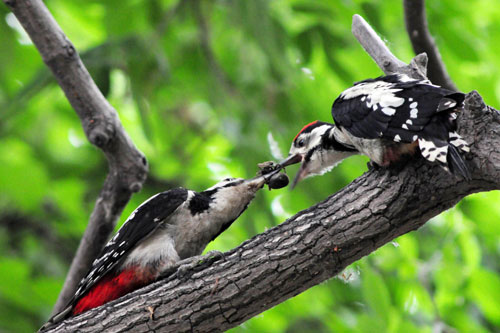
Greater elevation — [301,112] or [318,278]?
[301,112]

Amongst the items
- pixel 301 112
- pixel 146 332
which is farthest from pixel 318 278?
pixel 301 112

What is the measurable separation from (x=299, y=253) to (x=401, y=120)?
0.79 metres

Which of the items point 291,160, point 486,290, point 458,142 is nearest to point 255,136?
point 291,160

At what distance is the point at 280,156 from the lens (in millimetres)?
4738

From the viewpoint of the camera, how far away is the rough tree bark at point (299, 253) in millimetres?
2646

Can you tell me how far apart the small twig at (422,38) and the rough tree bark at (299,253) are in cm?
149

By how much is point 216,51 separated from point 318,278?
4172 millimetres

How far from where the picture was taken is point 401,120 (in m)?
2.71

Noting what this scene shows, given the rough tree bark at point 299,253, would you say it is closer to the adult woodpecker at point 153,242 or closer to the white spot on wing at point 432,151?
the white spot on wing at point 432,151

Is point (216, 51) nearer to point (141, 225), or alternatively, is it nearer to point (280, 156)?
point (280, 156)

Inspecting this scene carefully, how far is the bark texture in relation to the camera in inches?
104

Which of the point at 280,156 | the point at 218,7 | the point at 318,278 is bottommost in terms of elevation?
the point at 318,278

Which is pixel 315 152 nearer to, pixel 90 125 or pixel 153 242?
pixel 153 242

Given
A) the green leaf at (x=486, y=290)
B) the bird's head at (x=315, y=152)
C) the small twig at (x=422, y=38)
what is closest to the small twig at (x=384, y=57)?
the small twig at (x=422, y=38)
